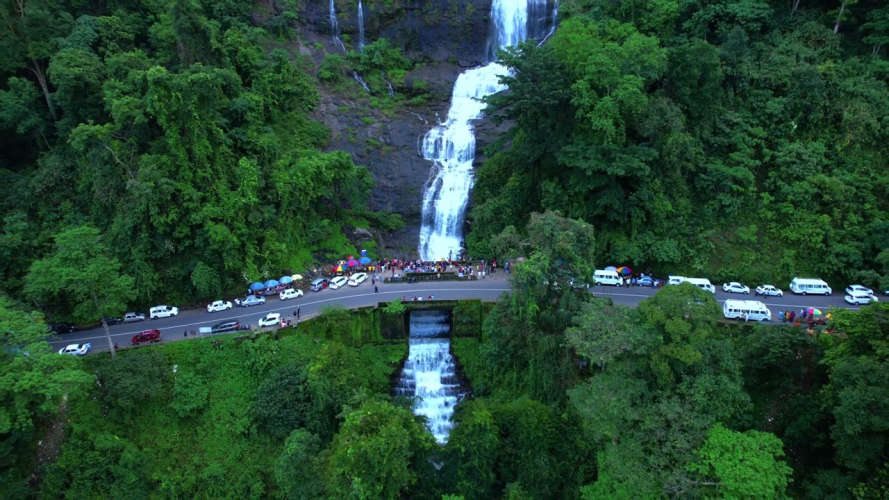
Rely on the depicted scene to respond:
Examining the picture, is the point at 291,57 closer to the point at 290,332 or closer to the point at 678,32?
the point at 290,332

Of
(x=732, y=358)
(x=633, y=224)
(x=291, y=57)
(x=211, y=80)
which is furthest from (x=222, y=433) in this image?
(x=291, y=57)

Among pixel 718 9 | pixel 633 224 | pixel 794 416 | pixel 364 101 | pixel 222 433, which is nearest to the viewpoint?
pixel 794 416

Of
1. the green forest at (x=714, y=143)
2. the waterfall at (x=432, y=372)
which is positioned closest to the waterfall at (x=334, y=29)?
the green forest at (x=714, y=143)

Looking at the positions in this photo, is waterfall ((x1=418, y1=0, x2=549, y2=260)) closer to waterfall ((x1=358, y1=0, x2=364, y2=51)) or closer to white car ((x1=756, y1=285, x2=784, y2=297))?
waterfall ((x1=358, y1=0, x2=364, y2=51))

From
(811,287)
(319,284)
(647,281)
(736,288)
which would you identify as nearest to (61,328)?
(319,284)

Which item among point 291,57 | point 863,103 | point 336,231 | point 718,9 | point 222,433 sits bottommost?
point 222,433

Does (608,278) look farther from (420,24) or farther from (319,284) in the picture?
(420,24)
